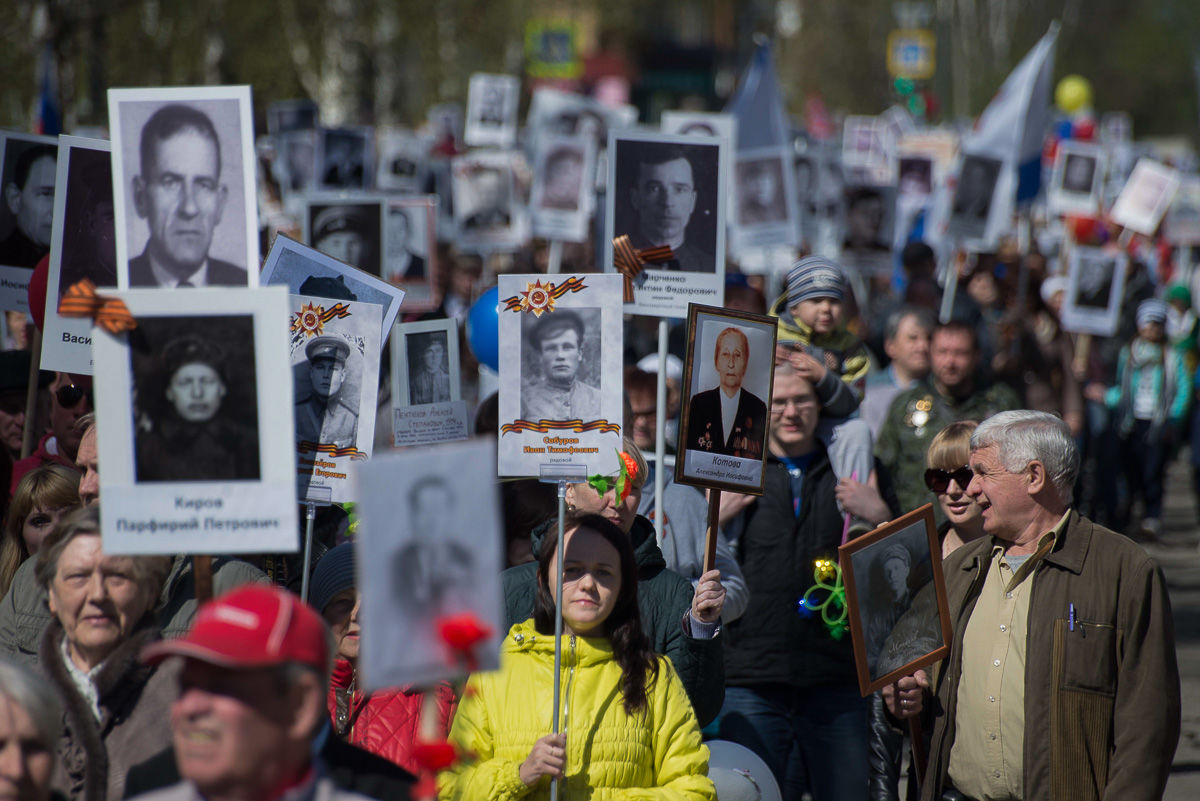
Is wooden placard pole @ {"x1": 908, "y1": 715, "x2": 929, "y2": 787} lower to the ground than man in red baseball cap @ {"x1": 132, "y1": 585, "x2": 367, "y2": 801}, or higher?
lower

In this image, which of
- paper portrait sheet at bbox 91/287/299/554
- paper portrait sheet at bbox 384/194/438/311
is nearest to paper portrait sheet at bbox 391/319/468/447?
paper portrait sheet at bbox 91/287/299/554

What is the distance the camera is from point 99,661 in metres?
3.27

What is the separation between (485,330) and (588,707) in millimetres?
4762

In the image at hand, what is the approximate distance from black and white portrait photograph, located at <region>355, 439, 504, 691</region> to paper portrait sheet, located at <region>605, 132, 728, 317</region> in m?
3.15

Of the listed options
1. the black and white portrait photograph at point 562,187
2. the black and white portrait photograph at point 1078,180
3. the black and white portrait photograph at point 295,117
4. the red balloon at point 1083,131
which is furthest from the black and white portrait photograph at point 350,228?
the red balloon at point 1083,131

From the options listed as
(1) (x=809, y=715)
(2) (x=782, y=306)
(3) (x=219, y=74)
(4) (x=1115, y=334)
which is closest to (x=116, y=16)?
(3) (x=219, y=74)

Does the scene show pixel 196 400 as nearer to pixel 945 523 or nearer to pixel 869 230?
pixel 945 523

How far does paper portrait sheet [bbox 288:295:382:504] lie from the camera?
4.40 meters

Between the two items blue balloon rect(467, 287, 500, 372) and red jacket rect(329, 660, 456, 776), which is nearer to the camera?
red jacket rect(329, 660, 456, 776)

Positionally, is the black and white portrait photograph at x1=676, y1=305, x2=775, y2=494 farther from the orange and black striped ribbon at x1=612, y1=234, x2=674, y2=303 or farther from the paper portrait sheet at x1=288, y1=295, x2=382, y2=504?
the paper portrait sheet at x1=288, y1=295, x2=382, y2=504

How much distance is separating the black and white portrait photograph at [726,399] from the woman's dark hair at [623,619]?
0.56m

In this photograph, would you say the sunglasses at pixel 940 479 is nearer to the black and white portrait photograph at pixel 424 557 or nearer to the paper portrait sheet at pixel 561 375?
the paper portrait sheet at pixel 561 375

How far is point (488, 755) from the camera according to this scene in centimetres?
390

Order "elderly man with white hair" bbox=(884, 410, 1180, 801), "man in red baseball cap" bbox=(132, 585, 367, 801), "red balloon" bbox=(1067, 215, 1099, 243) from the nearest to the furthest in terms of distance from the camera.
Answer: "man in red baseball cap" bbox=(132, 585, 367, 801), "elderly man with white hair" bbox=(884, 410, 1180, 801), "red balloon" bbox=(1067, 215, 1099, 243)
